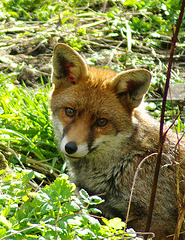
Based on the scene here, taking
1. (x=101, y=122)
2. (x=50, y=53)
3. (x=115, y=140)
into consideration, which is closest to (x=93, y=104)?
(x=101, y=122)

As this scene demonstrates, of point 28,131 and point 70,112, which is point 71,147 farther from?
point 28,131

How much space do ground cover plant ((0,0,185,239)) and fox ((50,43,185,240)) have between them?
65 cm

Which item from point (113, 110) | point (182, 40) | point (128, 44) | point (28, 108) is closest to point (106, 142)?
point (113, 110)

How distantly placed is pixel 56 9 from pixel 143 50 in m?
2.80

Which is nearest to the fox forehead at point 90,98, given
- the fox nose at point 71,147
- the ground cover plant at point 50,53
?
the fox nose at point 71,147

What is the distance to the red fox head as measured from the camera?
171 inches

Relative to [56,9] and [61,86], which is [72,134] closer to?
[61,86]

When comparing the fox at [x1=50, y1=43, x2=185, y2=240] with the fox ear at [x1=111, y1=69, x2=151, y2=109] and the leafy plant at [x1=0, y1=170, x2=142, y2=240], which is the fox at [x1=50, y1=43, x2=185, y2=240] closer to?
the fox ear at [x1=111, y1=69, x2=151, y2=109]

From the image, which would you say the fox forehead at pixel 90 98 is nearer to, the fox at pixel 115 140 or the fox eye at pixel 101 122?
the fox at pixel 115 140

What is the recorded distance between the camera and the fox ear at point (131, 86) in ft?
14.4

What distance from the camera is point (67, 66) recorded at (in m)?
4.85

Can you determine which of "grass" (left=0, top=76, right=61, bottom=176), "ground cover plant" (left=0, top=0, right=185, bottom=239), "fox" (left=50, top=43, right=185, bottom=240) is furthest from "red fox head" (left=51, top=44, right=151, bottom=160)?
"grass" (left=0, top=76, right=61, bottom=176)

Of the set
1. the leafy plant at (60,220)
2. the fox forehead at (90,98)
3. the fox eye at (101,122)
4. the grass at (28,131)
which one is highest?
the fox forehead at (90,98)

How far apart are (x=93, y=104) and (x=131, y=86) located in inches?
23.6
